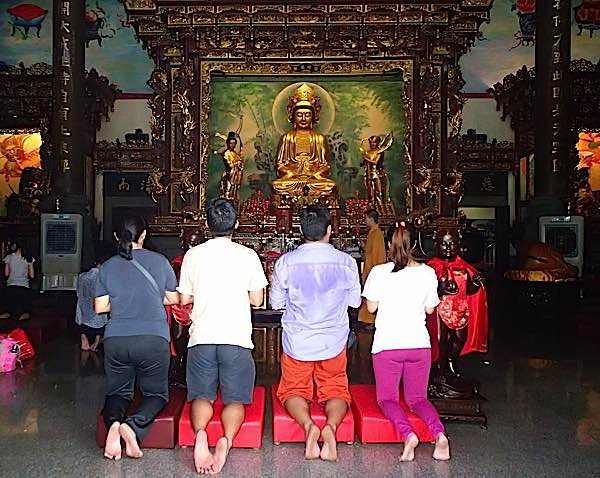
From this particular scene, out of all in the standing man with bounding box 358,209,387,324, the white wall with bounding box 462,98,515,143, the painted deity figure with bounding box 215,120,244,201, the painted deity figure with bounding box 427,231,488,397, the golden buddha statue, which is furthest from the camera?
the white wall with bounding box 462,98,515,143

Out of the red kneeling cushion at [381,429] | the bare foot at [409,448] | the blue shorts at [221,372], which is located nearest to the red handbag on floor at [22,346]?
the blue shorts at [221,372]

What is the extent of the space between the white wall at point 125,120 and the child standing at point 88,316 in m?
9.66

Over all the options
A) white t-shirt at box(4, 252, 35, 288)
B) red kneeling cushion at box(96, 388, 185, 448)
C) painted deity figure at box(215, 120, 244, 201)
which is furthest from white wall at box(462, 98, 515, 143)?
red kneeling cushion at box(96, 388, 185, 448)

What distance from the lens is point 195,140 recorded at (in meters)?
10.9

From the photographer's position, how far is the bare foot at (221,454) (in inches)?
145

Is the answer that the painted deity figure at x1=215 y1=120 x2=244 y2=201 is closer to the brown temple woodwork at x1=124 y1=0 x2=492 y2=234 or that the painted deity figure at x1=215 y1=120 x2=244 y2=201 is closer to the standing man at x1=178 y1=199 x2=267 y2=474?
the brown temple woodwork at x1=124 y1=0 x2=492 y2=234

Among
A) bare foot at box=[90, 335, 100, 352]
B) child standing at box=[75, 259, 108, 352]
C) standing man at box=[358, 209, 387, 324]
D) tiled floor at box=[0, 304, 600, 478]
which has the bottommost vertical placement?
tiled floor at box=[0, 304, 600, 478]

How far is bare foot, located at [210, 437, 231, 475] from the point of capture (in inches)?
145

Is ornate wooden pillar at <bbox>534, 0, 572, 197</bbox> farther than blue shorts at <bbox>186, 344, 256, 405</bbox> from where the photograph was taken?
Yes

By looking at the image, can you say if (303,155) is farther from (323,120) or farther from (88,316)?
(88,316)

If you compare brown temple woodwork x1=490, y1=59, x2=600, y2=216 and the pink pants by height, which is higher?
brown temple woodwork x1=490, y1=59, x2=600, y2=216

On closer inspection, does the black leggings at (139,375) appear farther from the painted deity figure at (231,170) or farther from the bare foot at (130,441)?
the painted deity figure at (231,170)

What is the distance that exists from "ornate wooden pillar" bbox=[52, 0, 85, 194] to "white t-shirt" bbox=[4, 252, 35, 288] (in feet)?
5.01

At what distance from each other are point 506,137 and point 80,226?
33.5 ft
